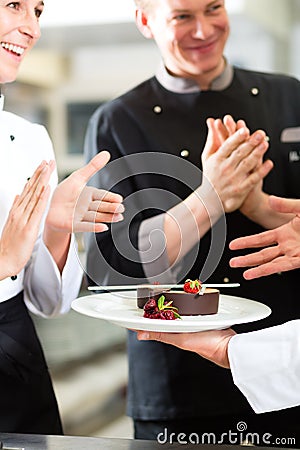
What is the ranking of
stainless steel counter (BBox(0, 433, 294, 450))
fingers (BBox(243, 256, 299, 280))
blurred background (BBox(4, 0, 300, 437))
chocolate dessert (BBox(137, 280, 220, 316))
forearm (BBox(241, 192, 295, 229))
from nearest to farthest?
stainless steel counter (BBox(0, 433, 294, 450)), chocolate dessert (BBox(137, 280, 220, 316)), fingers (BBox(243, 256, 299, 280)), forearm (BBox(241, 192, 295, 229)), blurred background (BBox(4, 0, 300, 437))

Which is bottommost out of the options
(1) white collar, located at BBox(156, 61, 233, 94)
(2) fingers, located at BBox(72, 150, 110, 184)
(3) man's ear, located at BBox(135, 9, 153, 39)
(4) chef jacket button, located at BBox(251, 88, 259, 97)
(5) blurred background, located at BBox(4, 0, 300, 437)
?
(5) blurred background, located at BBox(4, 0, 300, 437)

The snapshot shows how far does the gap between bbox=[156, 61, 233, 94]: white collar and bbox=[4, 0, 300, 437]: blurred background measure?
1.38 ft

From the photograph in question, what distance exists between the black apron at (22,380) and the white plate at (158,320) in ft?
0.59

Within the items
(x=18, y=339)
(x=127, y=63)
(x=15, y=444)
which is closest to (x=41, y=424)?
(x=18, y=339)

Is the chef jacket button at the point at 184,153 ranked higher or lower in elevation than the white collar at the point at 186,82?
lower

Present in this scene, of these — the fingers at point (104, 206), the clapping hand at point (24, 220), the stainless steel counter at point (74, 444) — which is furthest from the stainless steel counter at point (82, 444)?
the fingers at point (104, 206)

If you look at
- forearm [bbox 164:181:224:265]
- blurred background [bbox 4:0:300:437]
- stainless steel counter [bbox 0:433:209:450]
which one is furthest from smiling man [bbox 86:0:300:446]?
blurred background [bbox 4:0:300:437]

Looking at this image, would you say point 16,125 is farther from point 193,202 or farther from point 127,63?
point 127,63

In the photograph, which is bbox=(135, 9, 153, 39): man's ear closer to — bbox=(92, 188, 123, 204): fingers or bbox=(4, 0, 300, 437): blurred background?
bbox=(92, 188, 123, 204): fingers

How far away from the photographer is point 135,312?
1.14 meters

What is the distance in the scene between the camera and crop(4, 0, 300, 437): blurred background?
187 cm

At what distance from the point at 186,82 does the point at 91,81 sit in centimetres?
148

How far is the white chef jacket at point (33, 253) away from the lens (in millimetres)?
A: 1266

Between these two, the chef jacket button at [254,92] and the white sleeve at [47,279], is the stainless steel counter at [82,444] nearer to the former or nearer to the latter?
the white sleeve at [47,279]
